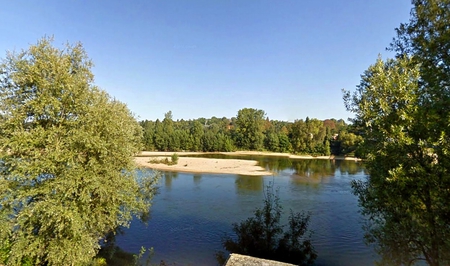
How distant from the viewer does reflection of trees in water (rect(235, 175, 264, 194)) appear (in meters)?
32.0

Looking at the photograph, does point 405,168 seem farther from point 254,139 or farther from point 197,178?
point 254,139

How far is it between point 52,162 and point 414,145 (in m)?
12.9

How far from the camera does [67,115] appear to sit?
1083 cm

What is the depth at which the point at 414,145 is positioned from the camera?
26.5ft

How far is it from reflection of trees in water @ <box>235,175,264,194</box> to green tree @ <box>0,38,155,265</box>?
21.7 metres

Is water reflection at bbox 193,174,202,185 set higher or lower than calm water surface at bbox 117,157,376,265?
higher

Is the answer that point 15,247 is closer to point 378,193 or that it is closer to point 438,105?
point 378,193

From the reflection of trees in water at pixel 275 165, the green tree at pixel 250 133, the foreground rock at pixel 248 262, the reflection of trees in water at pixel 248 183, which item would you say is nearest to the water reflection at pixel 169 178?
the reflection of trees in water at pixel 248 183

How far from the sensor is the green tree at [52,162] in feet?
31.3

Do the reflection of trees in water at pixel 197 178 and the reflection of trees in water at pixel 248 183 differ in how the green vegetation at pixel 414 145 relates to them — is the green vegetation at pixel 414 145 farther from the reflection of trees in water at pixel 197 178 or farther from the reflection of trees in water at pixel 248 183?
the reflection of trees in water at pixel 197 178

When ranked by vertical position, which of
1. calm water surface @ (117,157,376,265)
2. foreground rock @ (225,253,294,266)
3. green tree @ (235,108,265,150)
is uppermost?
green tree @ (235,108,265,150)

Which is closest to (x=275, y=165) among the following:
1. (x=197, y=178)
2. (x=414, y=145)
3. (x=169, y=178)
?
(x=197, y=178)

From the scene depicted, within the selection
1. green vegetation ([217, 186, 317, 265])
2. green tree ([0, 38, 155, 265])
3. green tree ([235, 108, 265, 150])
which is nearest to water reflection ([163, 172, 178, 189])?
green vegetation ([217, 186, 317, 265])

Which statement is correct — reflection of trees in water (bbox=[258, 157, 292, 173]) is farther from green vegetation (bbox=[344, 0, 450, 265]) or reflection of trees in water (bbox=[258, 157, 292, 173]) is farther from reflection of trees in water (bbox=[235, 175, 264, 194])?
green vegetation (bbox=[344, 0, 450, 265])
